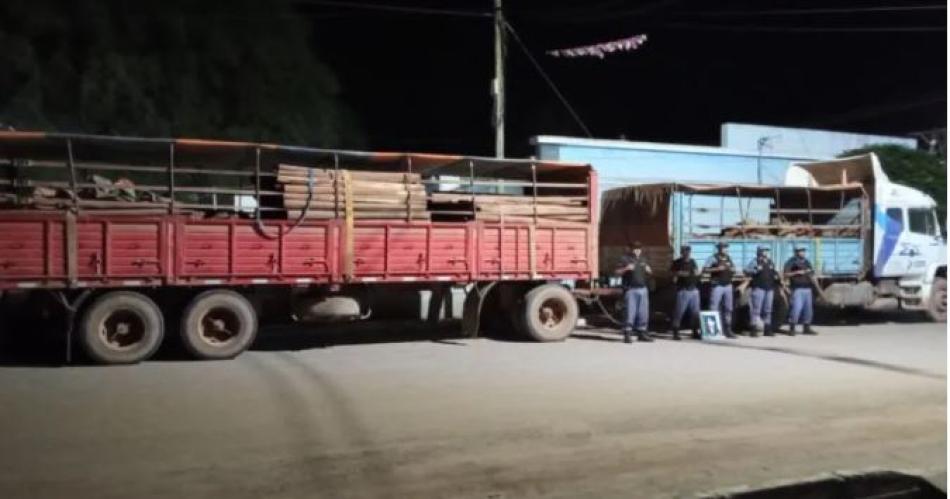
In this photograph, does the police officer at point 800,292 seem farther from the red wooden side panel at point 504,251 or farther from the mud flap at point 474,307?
the mud flap at point 474,307

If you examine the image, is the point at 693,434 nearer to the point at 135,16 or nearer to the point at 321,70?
the point at 135,16

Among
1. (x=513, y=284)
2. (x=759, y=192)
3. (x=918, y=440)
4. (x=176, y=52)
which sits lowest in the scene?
(x=918, y=440)

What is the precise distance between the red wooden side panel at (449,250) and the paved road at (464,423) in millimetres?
1382

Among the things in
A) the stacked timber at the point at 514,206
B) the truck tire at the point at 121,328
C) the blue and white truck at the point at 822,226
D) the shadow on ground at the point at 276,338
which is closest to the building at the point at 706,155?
the blue and white truck at the point at 822,226

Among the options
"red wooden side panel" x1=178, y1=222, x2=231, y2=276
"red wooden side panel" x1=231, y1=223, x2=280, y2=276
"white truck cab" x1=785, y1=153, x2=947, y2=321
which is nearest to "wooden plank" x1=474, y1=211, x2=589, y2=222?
"red wooden side panel" x1=231, y1=223, x2=280, y2=276

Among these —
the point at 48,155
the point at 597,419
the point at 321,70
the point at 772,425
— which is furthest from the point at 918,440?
the point at 321,70

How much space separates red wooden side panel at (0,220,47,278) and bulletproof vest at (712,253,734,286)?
9984mm

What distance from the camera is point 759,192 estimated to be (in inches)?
712

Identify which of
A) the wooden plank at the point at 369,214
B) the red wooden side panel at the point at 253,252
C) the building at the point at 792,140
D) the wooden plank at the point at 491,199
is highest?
the building at the point at 792,140

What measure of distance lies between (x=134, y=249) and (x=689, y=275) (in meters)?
8.40

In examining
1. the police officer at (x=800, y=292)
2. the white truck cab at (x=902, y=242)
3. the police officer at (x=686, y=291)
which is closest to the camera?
the police officer at (x=686, y=291)

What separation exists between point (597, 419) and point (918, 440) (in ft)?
8.42

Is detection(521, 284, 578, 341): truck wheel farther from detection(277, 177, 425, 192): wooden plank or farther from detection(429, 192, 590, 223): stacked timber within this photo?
detection(277, 177, 425, 192): wooden plank

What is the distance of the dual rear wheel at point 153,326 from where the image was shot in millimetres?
11688
